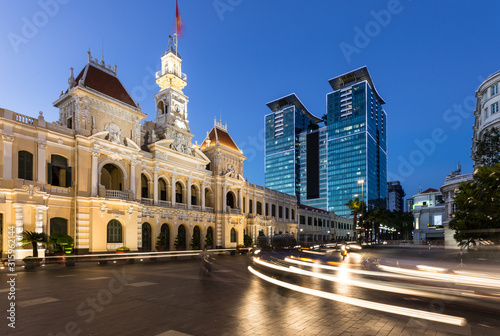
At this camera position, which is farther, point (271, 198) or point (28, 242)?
point (271, 198)

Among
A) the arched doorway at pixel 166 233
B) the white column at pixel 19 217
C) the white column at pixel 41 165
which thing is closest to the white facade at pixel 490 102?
the arched doorway at pixel 166 233

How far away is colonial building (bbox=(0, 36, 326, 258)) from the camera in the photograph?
25812mm

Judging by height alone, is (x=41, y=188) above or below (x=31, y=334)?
above

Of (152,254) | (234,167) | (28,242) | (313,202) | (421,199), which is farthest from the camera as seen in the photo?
(313,202)

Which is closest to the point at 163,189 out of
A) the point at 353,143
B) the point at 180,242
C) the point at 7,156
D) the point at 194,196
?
the point at 194,196

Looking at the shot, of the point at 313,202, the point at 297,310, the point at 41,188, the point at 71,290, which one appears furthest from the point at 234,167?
the point at 313,202

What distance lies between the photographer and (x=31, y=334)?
7.02 metres

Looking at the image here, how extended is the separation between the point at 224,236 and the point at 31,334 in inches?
1585

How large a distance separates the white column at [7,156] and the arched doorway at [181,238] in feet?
64.1

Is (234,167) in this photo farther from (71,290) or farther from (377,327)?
(377,327)

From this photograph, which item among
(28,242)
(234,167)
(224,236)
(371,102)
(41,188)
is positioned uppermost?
(371,102)

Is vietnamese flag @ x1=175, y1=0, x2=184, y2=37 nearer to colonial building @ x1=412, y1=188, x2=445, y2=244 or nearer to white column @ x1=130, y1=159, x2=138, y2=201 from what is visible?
white column @ x1=130, y1=159, x2=138, y2=201

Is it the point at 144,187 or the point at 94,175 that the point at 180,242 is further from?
the point at 94,175

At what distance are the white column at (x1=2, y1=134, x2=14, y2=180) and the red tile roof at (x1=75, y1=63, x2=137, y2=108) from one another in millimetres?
9415
